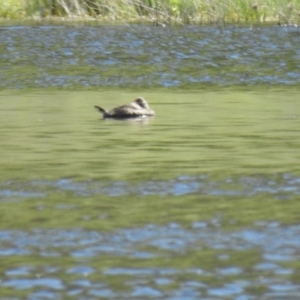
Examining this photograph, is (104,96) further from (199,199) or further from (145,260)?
(145,260)

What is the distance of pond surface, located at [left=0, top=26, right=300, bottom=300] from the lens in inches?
292

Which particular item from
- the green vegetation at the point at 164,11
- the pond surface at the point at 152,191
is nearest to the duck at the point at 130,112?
the pond surface at the point at 152,191

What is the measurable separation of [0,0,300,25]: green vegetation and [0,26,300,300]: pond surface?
12.2 metres

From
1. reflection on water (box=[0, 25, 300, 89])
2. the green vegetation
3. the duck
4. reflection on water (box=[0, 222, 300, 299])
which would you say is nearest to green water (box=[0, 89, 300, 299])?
reflection on water (box=[0, 222, 300, 299])

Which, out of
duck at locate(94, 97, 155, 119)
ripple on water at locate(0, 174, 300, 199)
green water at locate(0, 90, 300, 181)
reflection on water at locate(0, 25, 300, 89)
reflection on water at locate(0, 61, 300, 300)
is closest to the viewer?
reflection on water at locate(0, 61, 300, 300)

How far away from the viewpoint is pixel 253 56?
28547 millimetres

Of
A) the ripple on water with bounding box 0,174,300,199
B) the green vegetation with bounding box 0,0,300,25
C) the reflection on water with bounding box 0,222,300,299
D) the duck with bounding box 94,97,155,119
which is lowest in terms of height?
the green vegetation with bounding box 0,0,300,25

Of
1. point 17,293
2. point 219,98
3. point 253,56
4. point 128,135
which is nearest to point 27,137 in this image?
point 128,135

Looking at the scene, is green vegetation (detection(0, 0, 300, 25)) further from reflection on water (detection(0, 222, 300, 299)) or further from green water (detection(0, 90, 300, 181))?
reflection on water (detection(0, 222, 300, 299))

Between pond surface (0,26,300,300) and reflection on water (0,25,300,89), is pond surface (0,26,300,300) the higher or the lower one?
the higher one

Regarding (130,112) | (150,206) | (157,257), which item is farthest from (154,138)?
(157,257)

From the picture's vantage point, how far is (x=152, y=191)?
1042 centimetres

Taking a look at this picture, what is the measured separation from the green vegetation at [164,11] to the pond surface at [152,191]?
40.0ft

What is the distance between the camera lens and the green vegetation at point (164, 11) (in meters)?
36.0
